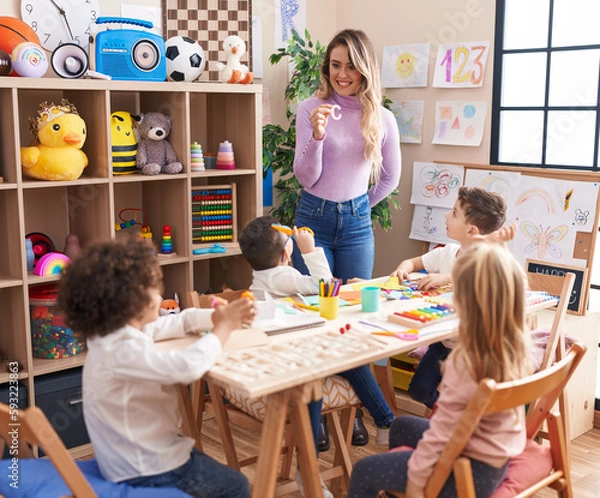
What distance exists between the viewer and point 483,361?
1.70 m

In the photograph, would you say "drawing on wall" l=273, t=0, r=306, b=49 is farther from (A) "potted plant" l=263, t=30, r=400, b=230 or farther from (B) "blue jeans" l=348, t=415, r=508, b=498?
(B) "blue jeans" l=348, t=415, r=508, b=498

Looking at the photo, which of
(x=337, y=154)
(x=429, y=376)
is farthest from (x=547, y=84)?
(x=429, y=376)

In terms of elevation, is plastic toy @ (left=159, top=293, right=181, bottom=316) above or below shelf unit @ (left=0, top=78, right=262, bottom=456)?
below

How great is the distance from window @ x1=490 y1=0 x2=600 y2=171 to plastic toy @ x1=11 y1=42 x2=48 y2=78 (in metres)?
2.00

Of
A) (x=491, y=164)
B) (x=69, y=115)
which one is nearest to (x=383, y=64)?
(x=491, y=164)

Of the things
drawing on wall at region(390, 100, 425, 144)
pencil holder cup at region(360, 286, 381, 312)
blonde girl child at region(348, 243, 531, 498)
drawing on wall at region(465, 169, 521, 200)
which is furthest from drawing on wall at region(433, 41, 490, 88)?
blonde girl child at region(348, 243, 531, 498)

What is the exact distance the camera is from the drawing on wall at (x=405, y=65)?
151 inches

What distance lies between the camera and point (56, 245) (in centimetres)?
330

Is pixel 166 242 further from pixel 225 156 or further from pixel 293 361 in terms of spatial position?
pixel 293 361

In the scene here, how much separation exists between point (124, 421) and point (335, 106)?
62.5 inches

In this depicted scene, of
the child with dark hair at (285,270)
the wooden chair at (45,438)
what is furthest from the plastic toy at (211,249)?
the wooden chair at (45,438)

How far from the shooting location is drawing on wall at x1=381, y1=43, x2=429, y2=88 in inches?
151

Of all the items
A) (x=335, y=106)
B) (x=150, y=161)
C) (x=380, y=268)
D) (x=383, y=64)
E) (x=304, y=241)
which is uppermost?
(x=383, y=64)

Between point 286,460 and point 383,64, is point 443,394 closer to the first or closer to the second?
point 286,460
